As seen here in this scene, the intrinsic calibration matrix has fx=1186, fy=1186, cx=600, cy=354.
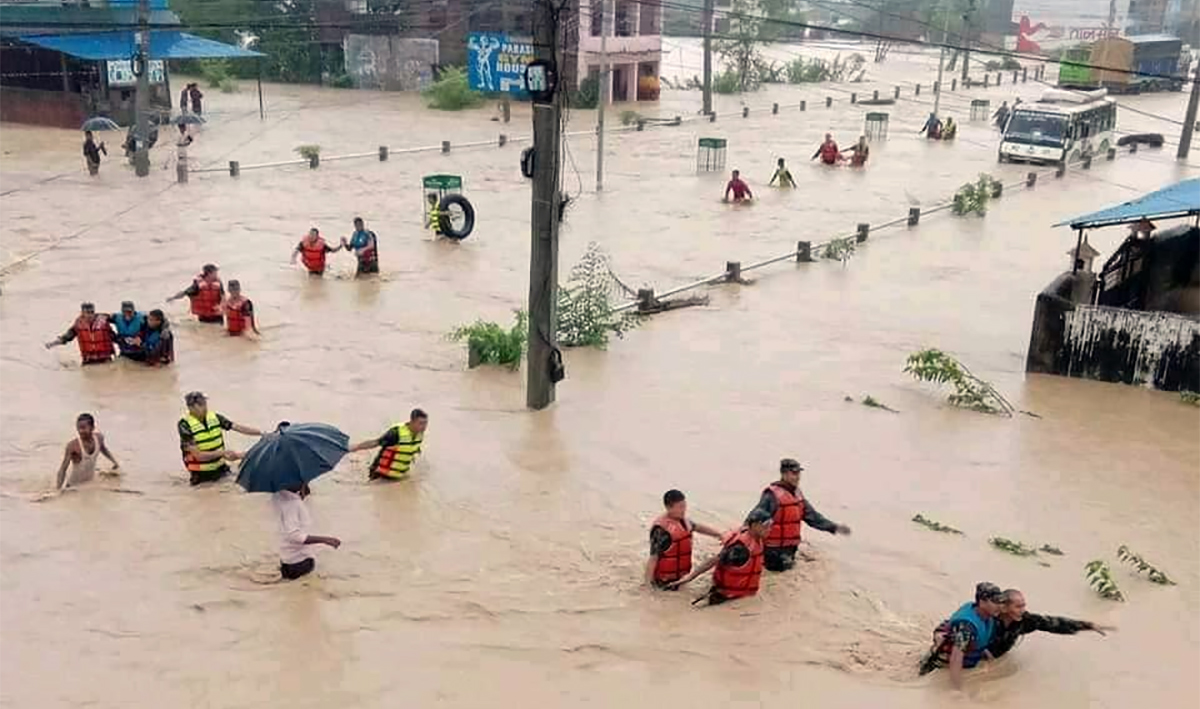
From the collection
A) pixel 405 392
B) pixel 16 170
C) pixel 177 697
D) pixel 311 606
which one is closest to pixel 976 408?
pixel 405 392

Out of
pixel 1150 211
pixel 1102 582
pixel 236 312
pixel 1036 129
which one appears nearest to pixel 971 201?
pixel 1036 129

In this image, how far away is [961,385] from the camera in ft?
44.8

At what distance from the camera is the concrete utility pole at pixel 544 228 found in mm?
11460

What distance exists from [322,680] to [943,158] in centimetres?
3401

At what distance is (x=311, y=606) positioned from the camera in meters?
8.34

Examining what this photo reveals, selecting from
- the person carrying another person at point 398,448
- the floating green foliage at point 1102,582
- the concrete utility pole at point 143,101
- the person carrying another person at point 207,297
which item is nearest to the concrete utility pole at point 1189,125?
the concrete utility pole at point 143,101

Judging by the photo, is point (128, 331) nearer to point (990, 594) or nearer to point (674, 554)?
point (674, 554)

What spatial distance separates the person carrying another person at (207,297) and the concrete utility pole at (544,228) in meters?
5.15

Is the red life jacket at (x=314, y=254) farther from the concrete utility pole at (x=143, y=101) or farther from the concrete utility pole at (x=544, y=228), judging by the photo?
the concrete utility pole at (x=143, y=101)

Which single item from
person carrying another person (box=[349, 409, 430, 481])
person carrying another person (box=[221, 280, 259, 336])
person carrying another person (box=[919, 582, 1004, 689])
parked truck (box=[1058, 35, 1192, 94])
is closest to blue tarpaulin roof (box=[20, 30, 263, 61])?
person carrying another person (box=[221, 280, 259, 336])

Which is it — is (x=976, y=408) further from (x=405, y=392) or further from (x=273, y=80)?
(x=273, y=80)

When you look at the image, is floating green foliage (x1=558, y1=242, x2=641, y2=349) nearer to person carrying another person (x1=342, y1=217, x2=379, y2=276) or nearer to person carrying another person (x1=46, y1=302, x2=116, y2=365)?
person carrying another person (x1=342, y1=217, x2=379, y2=276)

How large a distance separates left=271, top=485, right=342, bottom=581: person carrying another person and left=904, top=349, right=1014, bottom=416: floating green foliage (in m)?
7.84

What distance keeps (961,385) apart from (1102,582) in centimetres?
492
